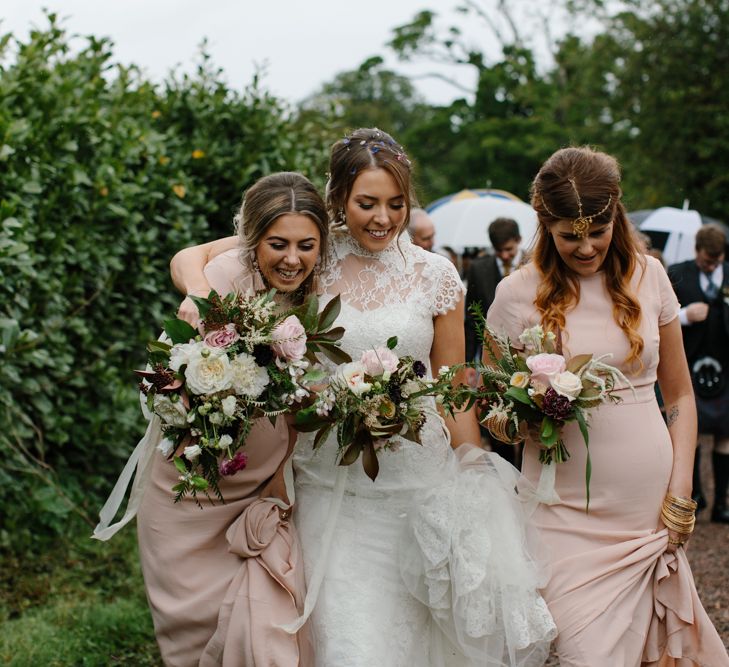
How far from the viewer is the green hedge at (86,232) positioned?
5773 millimetres

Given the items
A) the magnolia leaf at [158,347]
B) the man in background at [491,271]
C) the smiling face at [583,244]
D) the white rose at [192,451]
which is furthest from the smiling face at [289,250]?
the man in background at [491,271]

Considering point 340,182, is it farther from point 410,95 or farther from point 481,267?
point 410,95

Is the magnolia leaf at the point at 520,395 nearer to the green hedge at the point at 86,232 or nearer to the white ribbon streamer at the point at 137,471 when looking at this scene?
the white ribbon streamer at the point at 137,471

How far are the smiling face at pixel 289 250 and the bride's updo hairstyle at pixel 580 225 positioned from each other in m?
0.87

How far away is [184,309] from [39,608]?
2.85 metres

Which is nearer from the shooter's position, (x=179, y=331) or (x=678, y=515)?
(x=179, y=331)

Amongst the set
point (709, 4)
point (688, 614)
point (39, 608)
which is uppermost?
point (709, 4)

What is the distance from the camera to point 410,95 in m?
64.1

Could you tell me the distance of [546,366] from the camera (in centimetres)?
340

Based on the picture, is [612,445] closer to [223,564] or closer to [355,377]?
[355,377]

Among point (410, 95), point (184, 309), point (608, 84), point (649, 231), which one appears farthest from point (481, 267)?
point (410, 95)

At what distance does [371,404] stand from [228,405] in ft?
1.61

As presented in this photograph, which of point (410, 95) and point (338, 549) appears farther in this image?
point (410, 95)

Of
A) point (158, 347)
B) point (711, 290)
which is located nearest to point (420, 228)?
point (711, 290)
